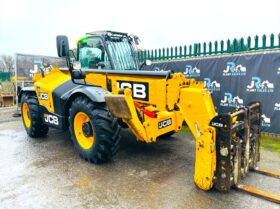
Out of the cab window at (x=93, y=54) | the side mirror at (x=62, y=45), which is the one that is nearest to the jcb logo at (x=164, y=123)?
the cab window at (x=93, y=54)

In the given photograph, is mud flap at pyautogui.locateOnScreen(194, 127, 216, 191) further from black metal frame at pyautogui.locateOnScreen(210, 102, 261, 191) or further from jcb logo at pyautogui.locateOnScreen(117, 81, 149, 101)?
jcb logo at pyautogui.locateOnScreen(117, 81, 149, 101)

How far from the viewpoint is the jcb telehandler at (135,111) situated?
3.25 metres

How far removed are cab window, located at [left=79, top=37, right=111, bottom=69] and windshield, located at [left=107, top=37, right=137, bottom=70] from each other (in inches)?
6.8

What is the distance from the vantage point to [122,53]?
5.54 meters

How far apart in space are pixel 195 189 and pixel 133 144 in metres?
2.29

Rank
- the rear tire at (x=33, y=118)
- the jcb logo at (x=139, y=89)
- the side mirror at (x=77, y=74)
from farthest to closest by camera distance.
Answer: the rear tire at (x=33, y=118) → the side mirror at (x=77, y=74) → the jcb logo at (x=139, y=89)

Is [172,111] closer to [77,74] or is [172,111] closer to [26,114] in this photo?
[77,74]

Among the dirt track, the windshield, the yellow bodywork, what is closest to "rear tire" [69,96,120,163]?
the yellow bodywork

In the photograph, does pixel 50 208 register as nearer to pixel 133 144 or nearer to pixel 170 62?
pixel 133 144

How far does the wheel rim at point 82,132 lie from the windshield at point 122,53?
4.03 ft

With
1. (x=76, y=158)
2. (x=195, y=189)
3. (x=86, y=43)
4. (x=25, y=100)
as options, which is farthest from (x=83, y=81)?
(x=195, y=189)

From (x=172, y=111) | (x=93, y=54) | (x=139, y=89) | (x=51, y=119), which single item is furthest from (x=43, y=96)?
(x=172, y=111)

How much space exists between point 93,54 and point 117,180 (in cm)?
283

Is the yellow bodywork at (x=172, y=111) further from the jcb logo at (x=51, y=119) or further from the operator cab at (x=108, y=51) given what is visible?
the jcb logo at (x=51, y=119)
